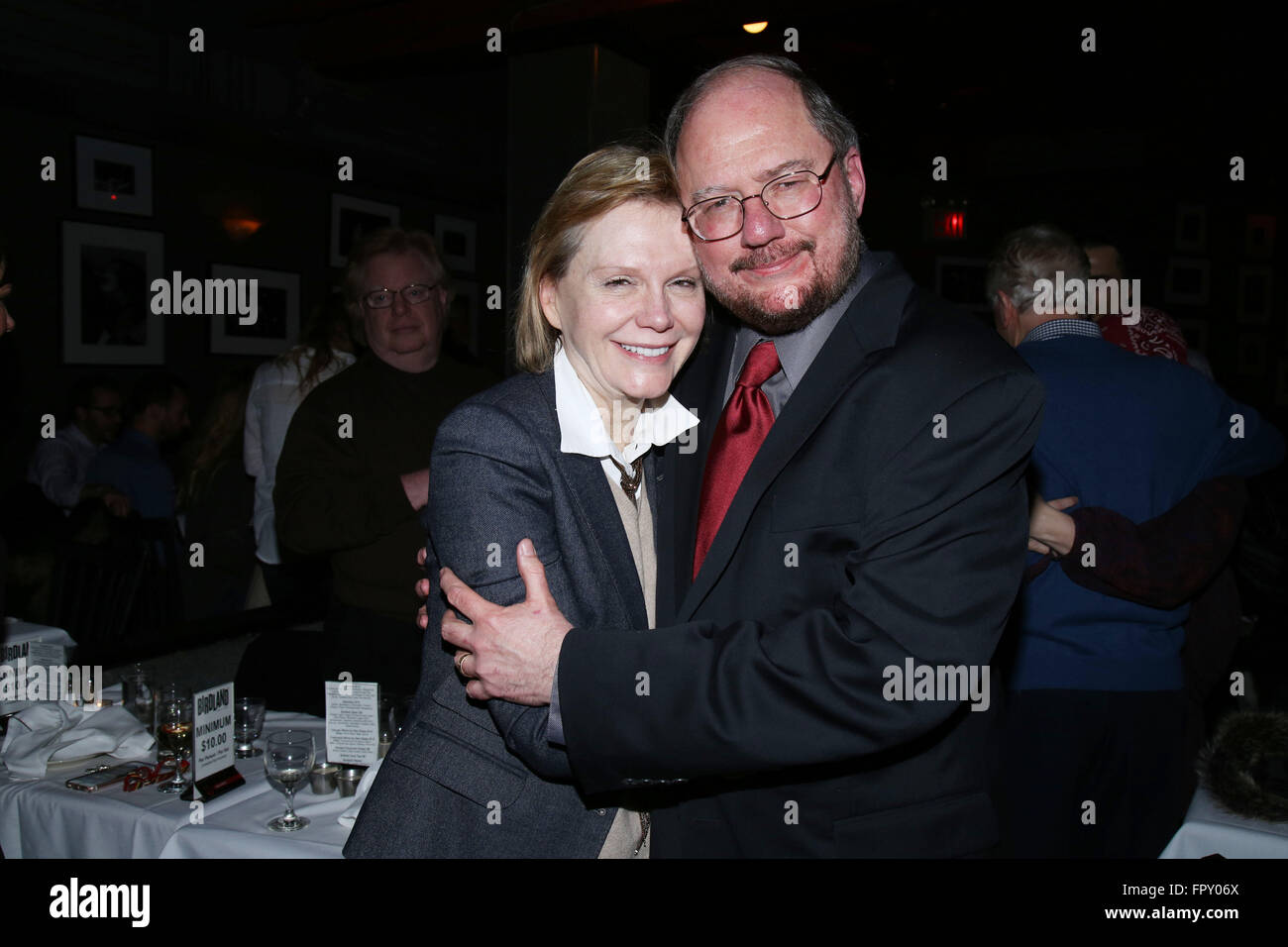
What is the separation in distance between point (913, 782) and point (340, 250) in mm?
7054

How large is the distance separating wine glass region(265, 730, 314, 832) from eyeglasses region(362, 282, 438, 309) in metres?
1.42

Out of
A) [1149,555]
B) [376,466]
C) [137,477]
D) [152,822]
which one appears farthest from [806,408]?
[137,477]

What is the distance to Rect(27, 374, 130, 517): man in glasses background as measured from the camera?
5.32 metres

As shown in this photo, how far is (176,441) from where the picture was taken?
6.33m

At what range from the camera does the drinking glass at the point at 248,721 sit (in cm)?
228

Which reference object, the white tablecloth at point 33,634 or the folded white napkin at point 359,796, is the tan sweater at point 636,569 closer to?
the folded white napkin at point 359,796

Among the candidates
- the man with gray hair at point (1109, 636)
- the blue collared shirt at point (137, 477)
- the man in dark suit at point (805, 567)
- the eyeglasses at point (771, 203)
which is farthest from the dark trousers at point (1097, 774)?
the blue collared shirt at point (137, 477)

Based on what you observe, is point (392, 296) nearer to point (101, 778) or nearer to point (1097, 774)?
point (101, 778)

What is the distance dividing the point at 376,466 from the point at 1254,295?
7.95 meters

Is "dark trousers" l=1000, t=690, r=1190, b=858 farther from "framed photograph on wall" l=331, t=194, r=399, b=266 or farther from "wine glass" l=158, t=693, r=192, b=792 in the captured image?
"framed photograph on wall" l=331, t=194, r=399, b=266

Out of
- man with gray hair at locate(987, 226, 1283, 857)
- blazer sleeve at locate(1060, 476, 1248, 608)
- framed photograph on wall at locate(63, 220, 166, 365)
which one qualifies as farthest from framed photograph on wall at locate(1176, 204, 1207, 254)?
framed photograph on wall at locate(63, 220, 166, 365)
